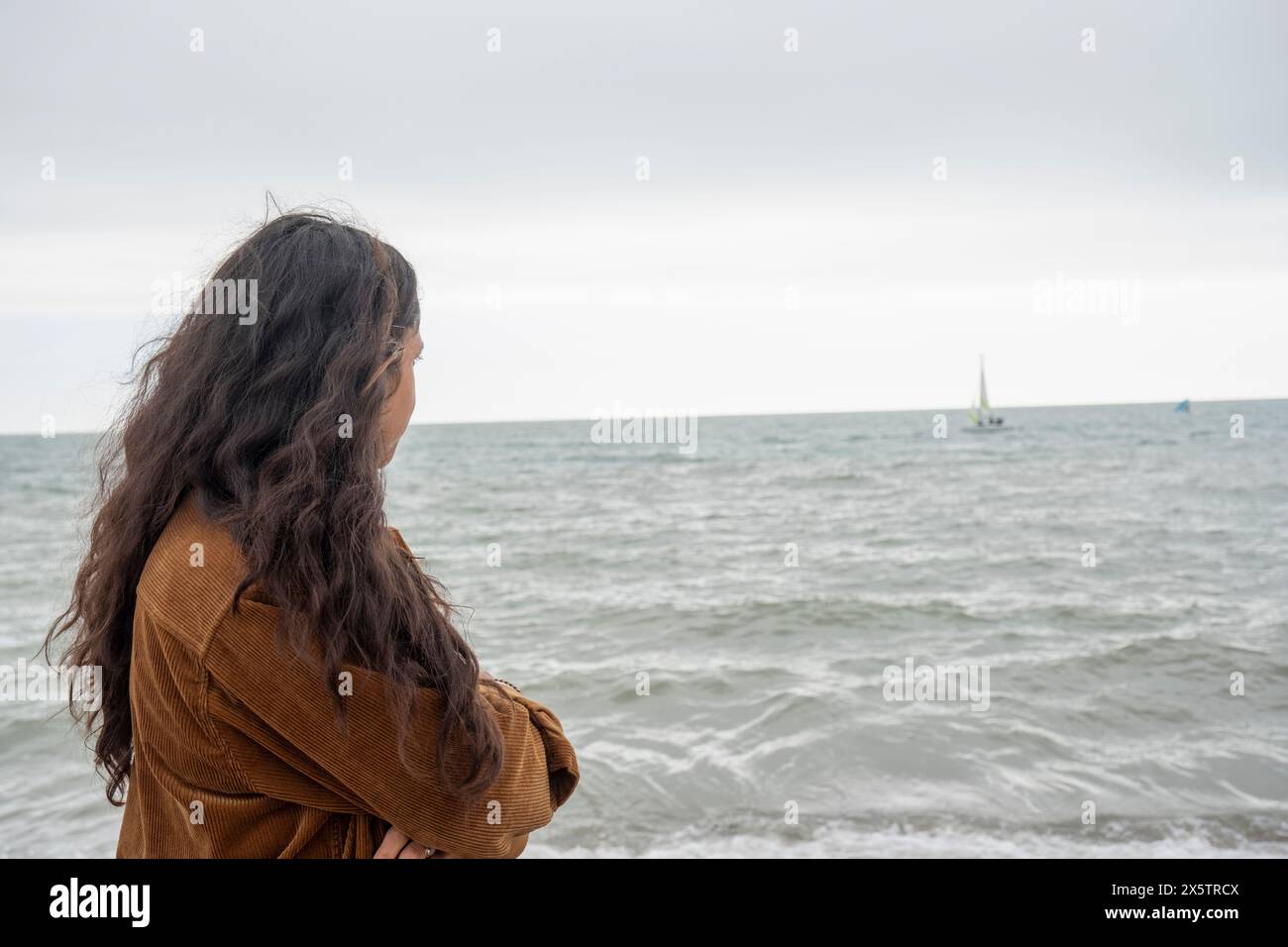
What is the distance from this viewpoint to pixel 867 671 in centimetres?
808

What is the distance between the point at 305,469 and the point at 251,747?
15.3 inches

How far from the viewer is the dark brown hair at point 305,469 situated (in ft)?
4.31

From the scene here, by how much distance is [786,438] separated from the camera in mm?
49031

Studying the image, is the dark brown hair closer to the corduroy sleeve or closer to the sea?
the corduroy sleeve

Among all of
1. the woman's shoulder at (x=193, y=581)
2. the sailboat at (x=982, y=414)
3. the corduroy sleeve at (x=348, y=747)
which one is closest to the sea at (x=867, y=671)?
the corduroy sleeve at (x=348, y=747)

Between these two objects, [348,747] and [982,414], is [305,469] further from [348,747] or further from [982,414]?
[982,414]

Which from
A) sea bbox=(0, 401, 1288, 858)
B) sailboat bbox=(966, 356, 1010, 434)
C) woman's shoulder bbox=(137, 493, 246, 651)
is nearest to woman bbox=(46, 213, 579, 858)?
woman's shoulder bbox=(137, 493, 246, 651)

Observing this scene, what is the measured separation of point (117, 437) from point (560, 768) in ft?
3.21

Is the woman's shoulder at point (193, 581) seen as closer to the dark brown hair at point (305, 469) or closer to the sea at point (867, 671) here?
the dark brown hair at point (305, 469)

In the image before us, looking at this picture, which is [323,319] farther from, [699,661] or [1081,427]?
[1081,427]

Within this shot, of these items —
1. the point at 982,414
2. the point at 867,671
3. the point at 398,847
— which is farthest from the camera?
the point at 982,414

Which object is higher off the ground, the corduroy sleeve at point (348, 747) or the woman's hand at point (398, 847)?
the corduroy sleeve at point (348, 747)

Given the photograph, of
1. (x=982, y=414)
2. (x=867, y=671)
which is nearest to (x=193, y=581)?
(x=867, y=671)

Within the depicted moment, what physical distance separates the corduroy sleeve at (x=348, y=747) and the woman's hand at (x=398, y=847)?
2cm
